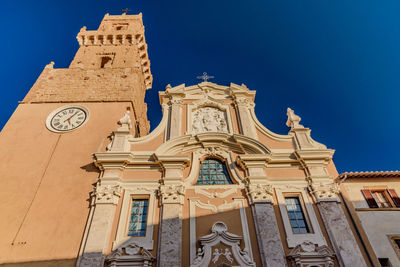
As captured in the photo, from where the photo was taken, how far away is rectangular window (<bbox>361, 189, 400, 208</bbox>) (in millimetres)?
12078

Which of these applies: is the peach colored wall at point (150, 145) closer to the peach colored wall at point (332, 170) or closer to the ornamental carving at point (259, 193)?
the ornamental carving at point (259, 193)

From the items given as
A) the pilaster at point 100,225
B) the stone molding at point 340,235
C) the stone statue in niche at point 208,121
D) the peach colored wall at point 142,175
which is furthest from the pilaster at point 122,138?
the stone molding at point 340,235

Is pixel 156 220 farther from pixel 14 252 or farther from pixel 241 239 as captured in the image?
pixel 14 252

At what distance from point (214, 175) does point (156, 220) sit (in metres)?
3.30

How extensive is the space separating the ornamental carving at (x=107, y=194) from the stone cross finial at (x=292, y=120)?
357 inches

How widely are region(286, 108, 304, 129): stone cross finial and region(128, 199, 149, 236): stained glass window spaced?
27.2 feet

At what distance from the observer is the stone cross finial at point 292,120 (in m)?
14.9

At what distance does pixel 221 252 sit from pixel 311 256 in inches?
123

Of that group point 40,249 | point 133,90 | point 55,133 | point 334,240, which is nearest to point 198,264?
point 334,240

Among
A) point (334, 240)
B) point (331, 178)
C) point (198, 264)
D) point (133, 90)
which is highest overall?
point (133, 90)

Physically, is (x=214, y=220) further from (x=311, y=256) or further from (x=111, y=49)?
(x=111, y=49)

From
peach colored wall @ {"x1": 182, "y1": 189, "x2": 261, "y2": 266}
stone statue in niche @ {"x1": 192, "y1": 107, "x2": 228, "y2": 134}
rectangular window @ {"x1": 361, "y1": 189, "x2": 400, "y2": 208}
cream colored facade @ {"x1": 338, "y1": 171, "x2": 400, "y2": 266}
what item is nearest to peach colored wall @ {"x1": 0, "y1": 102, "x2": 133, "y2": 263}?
peach colored wall @ {"x1": 182, "y1": 189, "x2": 261, "y2": 266}

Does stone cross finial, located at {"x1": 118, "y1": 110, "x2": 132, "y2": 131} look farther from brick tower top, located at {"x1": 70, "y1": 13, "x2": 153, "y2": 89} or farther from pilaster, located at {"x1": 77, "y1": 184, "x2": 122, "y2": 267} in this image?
brick tower top, located at {"x1": 70, "y1": 13, "x2": 153, "y2": 89}

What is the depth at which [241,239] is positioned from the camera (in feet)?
34.8
